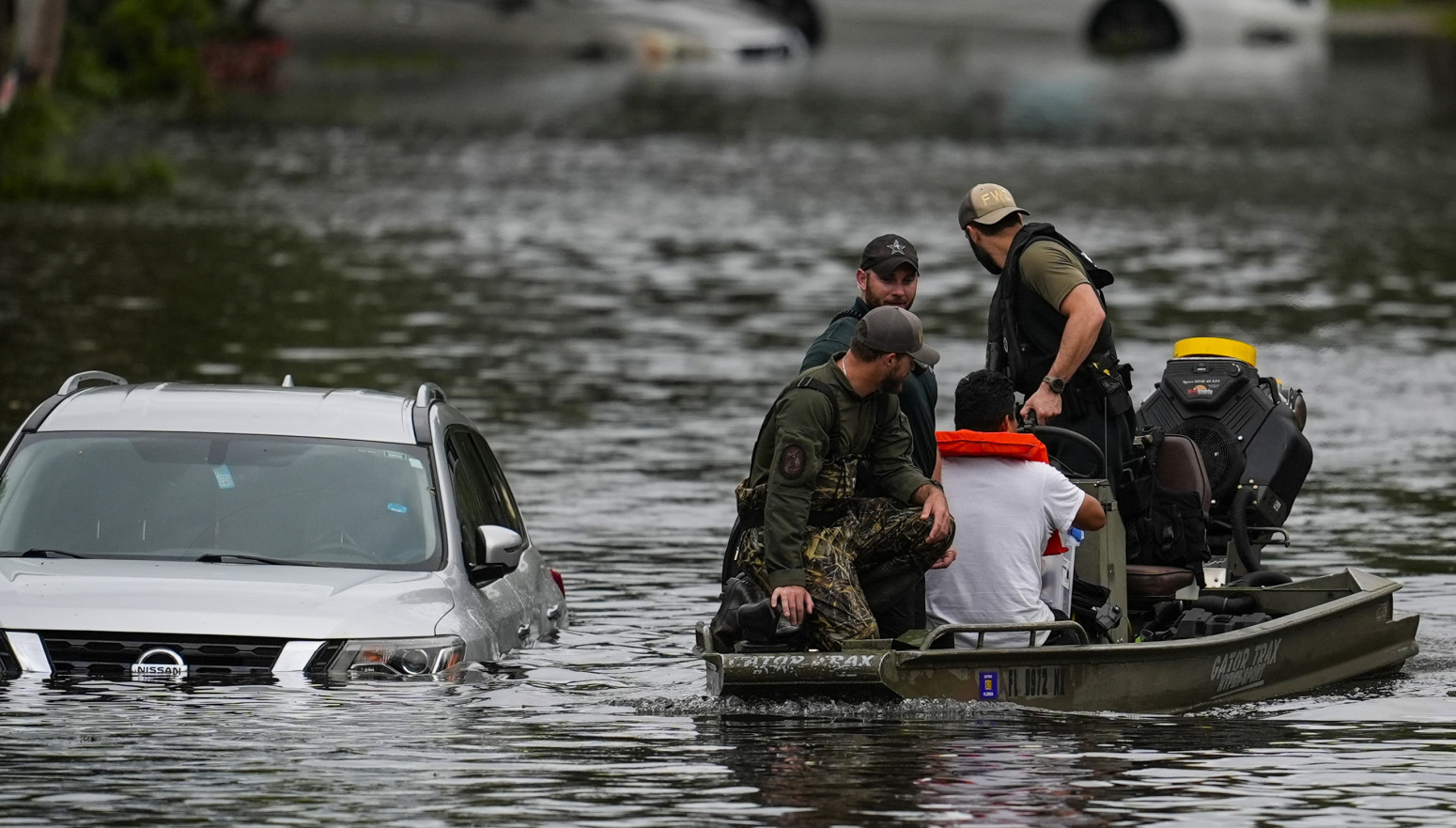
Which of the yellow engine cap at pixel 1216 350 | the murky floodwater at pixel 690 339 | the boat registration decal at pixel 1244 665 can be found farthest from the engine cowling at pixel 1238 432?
the boat registration decal at pixel 1244 665

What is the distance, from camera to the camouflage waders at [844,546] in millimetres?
11156

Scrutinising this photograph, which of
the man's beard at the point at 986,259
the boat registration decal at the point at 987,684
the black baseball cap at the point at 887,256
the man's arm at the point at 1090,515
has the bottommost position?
the boat registration decal at the point at 987,684

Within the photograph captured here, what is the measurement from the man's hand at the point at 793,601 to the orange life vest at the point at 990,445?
37.6 inches

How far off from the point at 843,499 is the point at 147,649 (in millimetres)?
2613

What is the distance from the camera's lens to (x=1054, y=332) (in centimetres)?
1305

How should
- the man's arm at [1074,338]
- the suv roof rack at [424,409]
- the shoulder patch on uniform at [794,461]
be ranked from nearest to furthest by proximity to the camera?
the shoulder patch on uniform at [794,461] → the suv roof rack at [424,409] → the man's arm at [1074,338]

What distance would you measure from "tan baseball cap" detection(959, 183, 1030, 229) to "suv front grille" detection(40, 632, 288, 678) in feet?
12.8

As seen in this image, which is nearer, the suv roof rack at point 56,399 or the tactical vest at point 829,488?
the tactical vest at point 829,488

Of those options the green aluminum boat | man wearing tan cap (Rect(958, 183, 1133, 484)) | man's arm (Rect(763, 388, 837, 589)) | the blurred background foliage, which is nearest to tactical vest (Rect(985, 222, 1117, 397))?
man wearing tan cap (Rect(958, 183, 1133, 484))

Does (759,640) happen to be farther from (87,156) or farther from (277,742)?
(87,156)

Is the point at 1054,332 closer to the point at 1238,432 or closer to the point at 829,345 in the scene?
the point at 1238,432

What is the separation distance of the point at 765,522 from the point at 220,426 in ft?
7.82

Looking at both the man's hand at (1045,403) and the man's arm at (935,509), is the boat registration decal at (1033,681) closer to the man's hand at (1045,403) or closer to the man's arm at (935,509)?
the man's arm at (935,509)

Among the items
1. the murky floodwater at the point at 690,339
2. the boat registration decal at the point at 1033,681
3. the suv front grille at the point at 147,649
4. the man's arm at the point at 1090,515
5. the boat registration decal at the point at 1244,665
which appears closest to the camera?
the murky floodwater at the point at 690,339
